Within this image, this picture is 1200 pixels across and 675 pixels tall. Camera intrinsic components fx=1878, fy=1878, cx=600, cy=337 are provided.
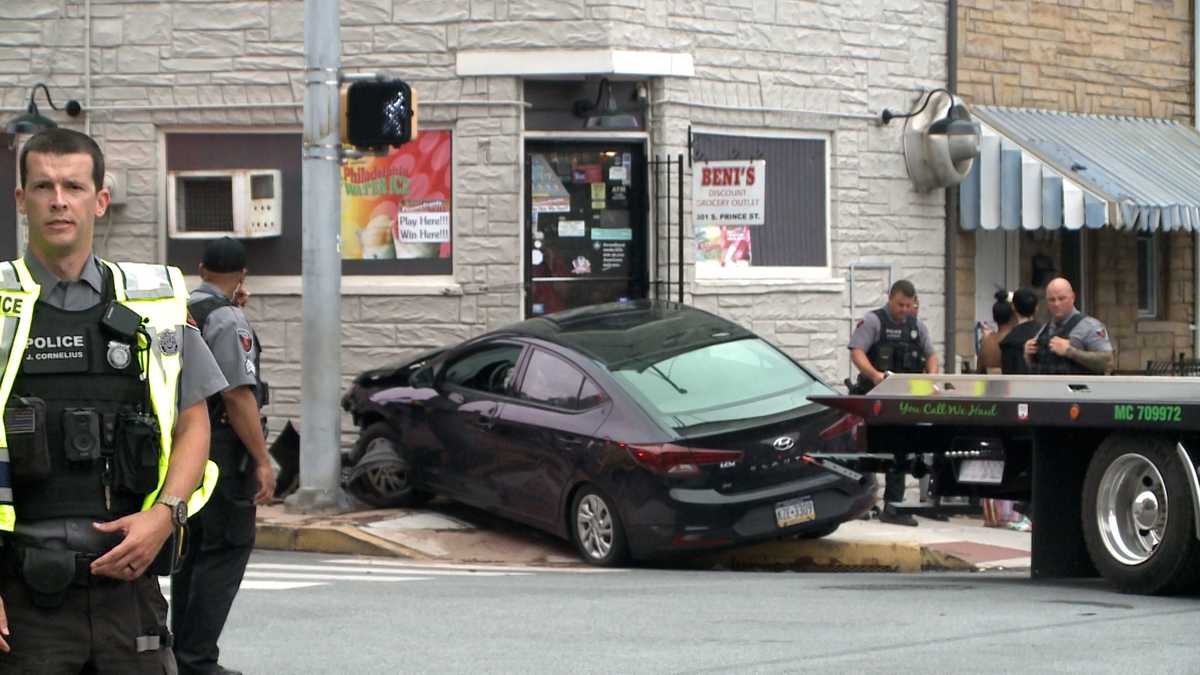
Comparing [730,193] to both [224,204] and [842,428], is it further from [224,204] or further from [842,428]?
[842,428]

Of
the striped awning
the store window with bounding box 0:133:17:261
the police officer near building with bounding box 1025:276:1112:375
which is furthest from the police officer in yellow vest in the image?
the striped awning

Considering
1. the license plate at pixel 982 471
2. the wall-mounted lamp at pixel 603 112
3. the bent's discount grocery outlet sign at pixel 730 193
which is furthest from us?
the bent's discount grocery outlet sign at pixel 730 193

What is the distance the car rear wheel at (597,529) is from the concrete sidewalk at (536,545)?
10.0 inches

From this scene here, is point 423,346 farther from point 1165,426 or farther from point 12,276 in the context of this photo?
point 12,276

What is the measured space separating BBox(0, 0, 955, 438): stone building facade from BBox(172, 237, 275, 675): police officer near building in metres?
8.37

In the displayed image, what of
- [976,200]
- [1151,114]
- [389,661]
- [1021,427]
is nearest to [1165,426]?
[1021,427]

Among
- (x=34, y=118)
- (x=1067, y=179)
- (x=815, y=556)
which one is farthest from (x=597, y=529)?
(x=1067, y=179)

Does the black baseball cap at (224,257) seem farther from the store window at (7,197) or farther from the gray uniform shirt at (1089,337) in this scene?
the store window at (7,197)

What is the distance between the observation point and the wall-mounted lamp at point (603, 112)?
52.0 ft

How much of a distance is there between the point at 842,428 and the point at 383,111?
3.84 metres

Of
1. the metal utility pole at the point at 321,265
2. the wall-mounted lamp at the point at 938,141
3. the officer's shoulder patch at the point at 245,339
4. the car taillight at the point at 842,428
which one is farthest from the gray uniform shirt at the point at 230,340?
the wall-mounted lamp at the point at 938,141

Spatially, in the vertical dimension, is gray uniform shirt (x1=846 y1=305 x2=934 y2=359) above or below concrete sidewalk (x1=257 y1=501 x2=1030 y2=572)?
above

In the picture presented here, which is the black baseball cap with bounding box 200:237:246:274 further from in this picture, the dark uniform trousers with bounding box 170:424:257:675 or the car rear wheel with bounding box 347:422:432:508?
the car rear wheel with bounding box 347:422:432:508

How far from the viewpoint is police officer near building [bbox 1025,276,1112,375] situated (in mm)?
13266
